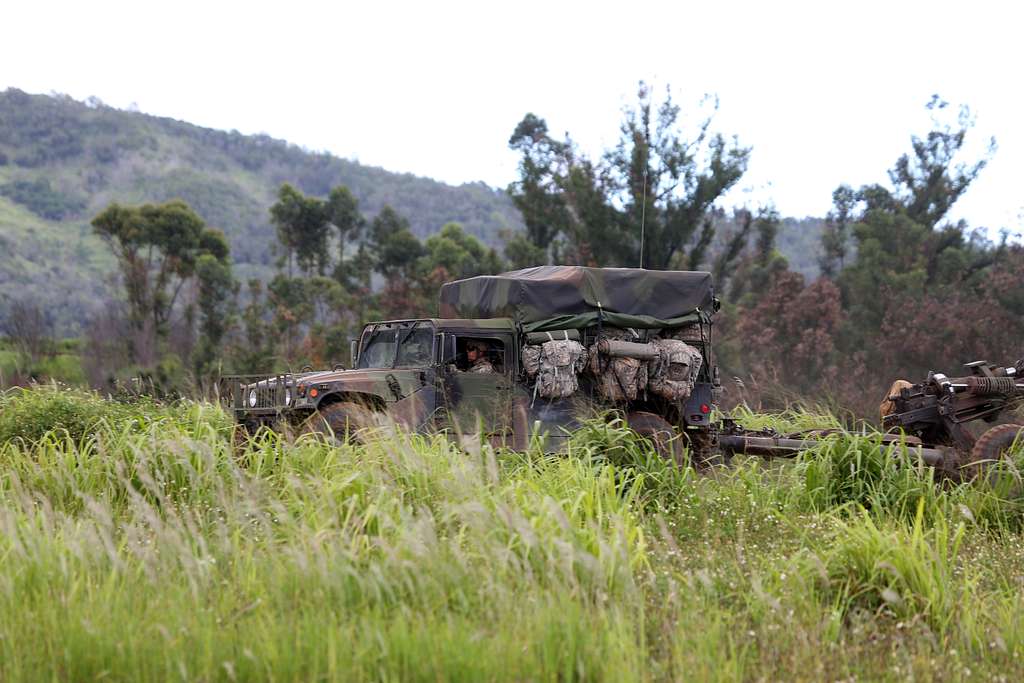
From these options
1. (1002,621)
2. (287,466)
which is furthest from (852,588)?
(287,466)

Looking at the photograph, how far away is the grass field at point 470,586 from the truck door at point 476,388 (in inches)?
102

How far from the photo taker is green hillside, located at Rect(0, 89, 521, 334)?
57.2 meters

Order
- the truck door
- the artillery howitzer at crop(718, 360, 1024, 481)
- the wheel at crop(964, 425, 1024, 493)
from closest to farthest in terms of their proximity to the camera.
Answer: the wheel at crop(964, 425, 1024, 493), the artillery howitzer at crop(718, 360, 1024, 481), the truck door

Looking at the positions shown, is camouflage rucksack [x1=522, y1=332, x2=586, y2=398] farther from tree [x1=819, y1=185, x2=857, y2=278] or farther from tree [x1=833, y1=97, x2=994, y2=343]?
tree [x1=819, y1=185, x2=857, y2=278]

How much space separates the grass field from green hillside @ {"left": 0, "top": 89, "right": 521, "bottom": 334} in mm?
43615

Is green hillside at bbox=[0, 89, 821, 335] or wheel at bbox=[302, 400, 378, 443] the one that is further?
green hillside at bbox=[0, 89, 821, 335]

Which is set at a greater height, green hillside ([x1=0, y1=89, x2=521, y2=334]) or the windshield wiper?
green hillside ([x1=0, y1=89, x2=521, y2=334])

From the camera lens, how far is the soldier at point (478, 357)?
10.1 meters

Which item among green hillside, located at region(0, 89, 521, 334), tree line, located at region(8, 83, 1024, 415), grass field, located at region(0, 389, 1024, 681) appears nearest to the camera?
grass field, located at region(0, 389, 1024, 681)

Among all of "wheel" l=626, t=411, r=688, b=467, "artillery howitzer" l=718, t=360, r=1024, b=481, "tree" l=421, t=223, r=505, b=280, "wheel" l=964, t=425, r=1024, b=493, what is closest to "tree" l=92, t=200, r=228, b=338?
"tree" l=421, t=223, r=505, b=280

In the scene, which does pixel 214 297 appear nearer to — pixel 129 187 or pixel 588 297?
pixel 588 297

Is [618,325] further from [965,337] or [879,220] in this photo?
[879,220]

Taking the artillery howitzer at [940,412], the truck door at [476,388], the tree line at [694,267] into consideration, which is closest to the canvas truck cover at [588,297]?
the truck door at [476,388]

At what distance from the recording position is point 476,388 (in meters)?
9.87
